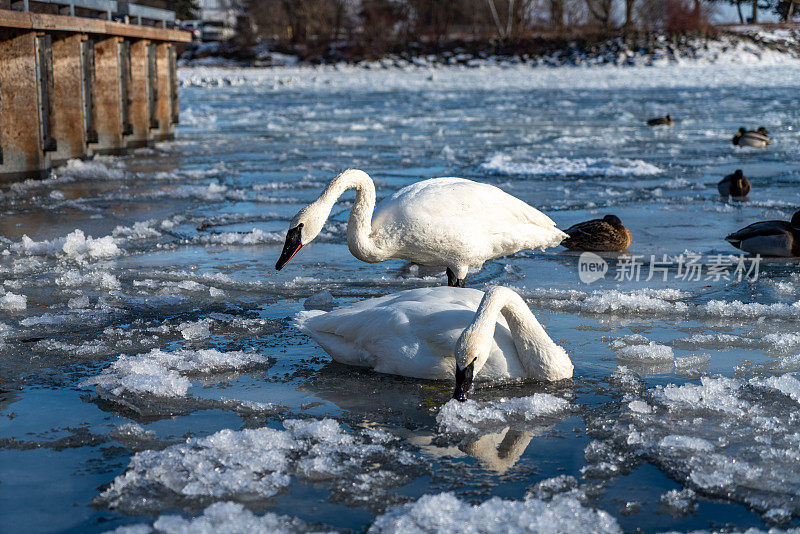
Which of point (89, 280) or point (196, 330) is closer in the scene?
point (196, 330)

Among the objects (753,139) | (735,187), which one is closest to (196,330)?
(735,187)

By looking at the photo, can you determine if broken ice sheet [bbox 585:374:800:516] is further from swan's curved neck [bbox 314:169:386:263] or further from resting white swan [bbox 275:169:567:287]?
swan's curved neck [bbox 314:169:386:263]

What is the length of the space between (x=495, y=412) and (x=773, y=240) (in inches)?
153

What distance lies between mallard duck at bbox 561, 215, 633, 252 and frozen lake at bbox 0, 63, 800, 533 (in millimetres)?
178

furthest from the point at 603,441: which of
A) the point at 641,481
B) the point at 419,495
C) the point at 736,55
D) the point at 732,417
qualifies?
the point at 736,55

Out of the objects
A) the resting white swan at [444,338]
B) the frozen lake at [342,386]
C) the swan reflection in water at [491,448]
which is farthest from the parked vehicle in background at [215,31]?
the swan reflection in water at [491,448]

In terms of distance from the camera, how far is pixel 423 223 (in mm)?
5469

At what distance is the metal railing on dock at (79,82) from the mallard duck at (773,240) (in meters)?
7.54

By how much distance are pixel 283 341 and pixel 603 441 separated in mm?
2001

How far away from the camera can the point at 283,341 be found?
5.09 metres

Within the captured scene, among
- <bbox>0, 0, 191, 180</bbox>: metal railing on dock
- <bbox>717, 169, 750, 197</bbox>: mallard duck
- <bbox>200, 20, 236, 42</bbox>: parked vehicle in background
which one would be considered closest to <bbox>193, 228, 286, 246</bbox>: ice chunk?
<bbox>0, 0, 191, 180</bbox>: metal railing on dock

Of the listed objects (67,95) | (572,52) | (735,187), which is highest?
(572,52)

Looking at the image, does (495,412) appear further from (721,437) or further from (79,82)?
(79,82)

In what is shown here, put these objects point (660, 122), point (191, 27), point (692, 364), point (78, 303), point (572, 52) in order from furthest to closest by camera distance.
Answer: point (572, 52) → point (191, 27) → point (660, 122) → point (78, 303) → point (692, 364)
